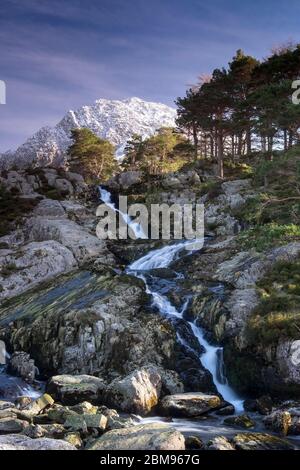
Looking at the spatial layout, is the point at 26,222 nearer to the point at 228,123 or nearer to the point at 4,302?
the point at 4,302

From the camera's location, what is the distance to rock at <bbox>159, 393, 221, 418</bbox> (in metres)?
17.4

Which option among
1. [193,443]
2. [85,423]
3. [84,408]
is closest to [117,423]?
[85,423]

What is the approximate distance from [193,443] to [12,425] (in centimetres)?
609

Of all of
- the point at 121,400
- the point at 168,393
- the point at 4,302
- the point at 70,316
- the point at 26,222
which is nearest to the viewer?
the point at 121,400

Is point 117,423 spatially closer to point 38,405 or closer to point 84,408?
point 84,408

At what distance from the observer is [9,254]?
36.6m

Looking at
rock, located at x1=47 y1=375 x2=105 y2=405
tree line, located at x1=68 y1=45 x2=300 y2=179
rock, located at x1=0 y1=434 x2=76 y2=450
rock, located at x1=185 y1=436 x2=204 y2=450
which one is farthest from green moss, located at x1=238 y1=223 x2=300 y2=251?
rock, located at x1=0 y1=434 x2=76 y2=450

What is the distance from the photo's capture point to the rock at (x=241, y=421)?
1603 centimetres

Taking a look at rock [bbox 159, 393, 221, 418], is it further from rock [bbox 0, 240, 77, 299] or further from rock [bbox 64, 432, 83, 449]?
rock [bbox 0, 240, 77, 299]

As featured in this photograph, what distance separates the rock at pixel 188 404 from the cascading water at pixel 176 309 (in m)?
1.20

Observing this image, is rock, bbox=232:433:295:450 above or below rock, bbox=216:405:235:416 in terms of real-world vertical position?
above

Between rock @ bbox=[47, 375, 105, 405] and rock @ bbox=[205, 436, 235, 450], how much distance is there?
610cm

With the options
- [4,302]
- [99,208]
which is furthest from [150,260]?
[99,208]

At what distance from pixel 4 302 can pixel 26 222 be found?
1531cm
